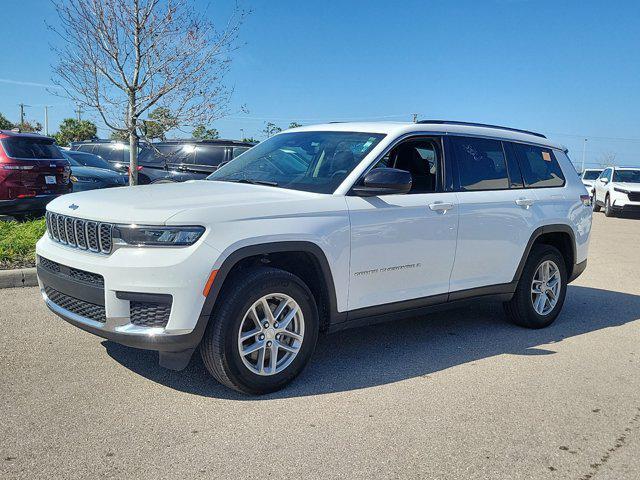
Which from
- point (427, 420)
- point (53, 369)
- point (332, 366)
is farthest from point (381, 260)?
→ point (53, 369)

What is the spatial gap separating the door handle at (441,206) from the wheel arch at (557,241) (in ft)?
3.92

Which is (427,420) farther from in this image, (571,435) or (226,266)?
(226,266)

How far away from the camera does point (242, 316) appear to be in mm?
3869

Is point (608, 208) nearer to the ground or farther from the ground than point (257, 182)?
nearer to the ground

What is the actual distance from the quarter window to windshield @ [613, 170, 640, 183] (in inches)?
718

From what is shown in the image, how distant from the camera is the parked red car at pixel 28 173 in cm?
965

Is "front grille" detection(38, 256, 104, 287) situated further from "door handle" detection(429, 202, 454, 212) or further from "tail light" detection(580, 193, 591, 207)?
"tail light" detection(580, 193, 591, 207)

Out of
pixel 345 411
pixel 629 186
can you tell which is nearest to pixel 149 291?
pixel 345 411

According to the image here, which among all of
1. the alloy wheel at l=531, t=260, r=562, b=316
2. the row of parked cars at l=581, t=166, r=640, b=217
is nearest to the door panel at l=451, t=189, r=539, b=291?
the alloy wheel at l=531, t=260, r=562, b=316

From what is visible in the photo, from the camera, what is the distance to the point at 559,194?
6109mm

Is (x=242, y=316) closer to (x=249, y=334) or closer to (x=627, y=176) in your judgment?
(x=249, y=334)

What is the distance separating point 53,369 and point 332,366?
2.00 meters

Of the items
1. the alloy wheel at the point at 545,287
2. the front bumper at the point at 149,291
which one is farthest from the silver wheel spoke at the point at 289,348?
the alloy wheel at the point at 545,287

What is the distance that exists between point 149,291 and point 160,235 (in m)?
0.33
